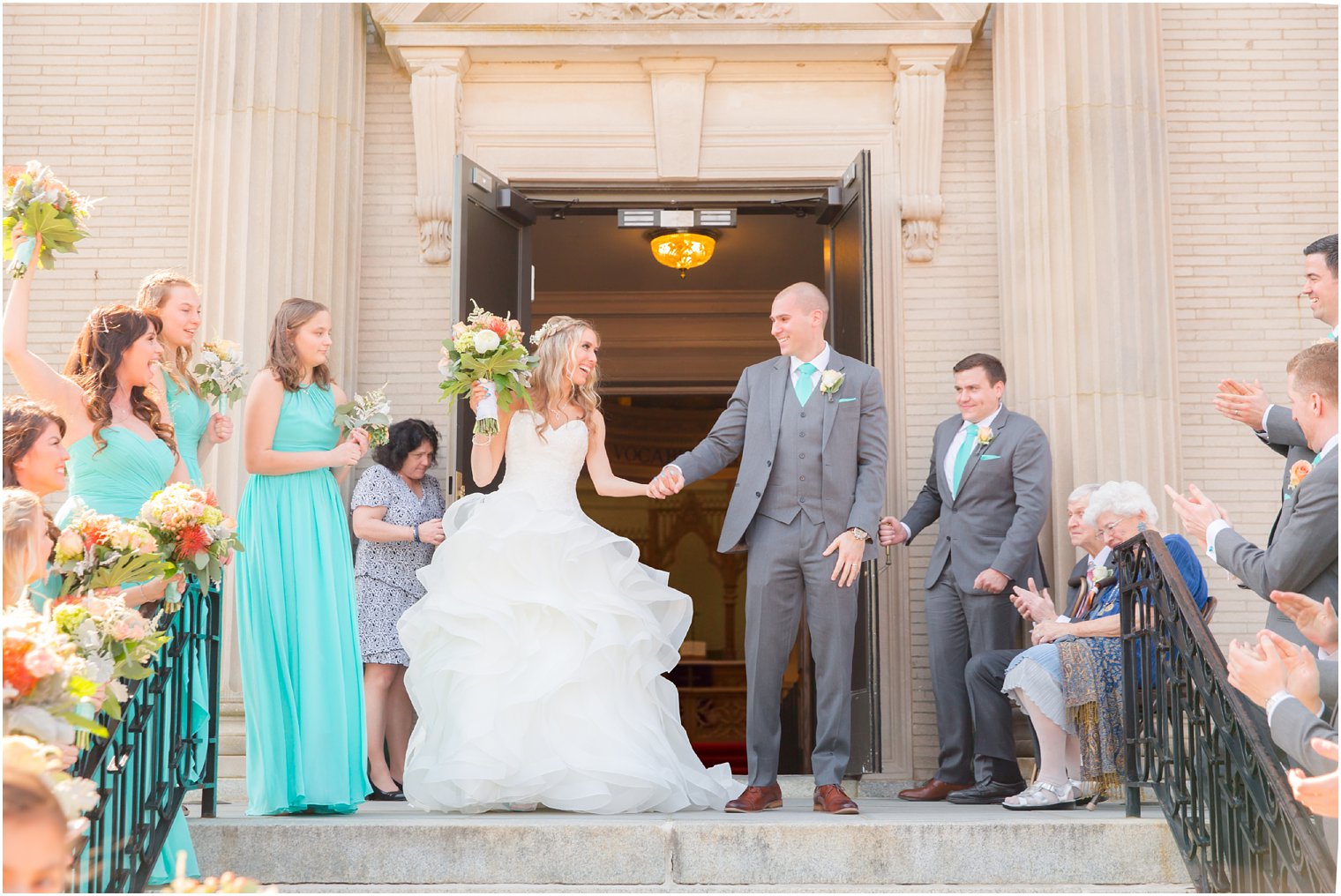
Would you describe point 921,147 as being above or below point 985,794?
above

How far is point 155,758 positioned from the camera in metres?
4.86

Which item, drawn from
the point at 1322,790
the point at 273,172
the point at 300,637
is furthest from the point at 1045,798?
the point at 273,172

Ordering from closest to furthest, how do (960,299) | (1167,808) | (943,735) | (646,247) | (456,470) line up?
1. (1167,808)
2. (943,735)
3. (456,470)
4. (960,299)
5. (646,247)

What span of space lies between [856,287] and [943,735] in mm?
2618

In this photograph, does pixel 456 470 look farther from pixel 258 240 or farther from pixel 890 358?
pixel 890 358

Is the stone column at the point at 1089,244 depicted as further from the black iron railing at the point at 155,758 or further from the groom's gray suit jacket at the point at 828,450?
the black iron railing at the point at 155,758

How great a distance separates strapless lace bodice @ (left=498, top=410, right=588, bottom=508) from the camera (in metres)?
6.23

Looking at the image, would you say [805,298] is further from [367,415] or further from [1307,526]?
[1307,526]

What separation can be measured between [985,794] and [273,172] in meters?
5.29

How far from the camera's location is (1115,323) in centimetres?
804

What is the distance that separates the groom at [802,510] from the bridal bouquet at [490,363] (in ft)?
2.60

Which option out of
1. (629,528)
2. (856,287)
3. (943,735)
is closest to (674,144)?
(856,287)

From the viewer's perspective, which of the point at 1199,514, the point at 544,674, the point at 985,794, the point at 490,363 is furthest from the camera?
the point at 985,794

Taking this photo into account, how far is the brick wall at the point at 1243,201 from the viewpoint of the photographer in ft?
27.5
